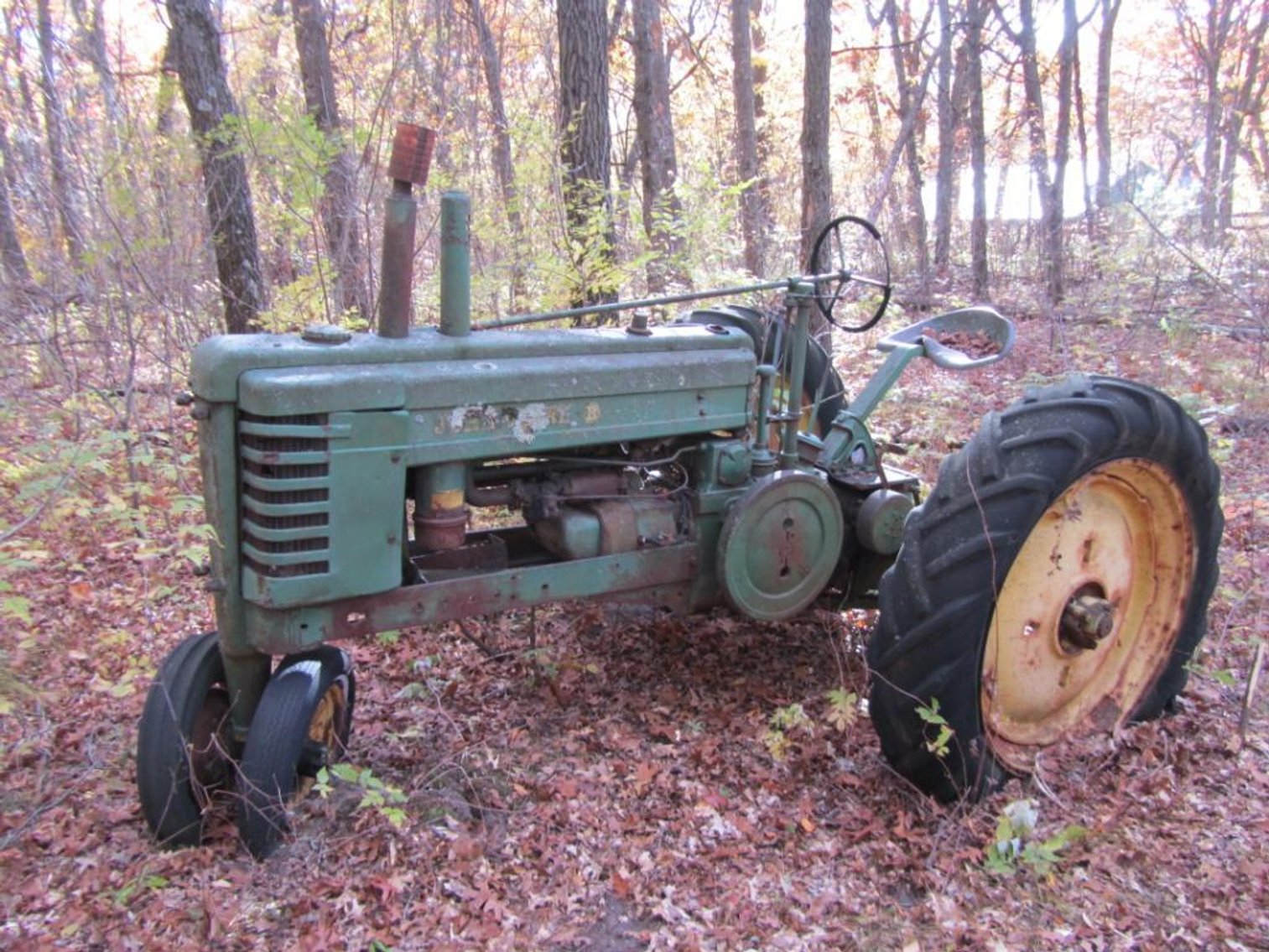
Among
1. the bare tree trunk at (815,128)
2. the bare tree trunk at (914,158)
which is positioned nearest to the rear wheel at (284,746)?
the bare tree trunk at (815,128)

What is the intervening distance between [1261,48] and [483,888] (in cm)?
Answer: 2528

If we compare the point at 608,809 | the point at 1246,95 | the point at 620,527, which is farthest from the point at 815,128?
the point at 1246,95

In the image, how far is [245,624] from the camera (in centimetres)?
253

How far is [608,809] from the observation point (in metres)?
2.73

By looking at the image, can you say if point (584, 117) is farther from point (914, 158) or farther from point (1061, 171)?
point (914, 158)

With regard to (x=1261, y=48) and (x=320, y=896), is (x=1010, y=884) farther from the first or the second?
(x=1261, y=48)

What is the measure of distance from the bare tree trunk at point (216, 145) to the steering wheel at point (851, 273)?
11.7 feet

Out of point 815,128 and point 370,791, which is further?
point 815,128

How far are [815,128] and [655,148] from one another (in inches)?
88.4

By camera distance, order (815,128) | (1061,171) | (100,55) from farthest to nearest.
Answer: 1. (1061,171)
2. (815,128)
3. (100,55)

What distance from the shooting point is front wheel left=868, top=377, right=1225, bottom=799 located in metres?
2.51

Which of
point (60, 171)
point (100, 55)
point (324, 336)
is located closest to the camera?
point (324, 336)

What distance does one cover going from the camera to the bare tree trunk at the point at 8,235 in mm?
5020

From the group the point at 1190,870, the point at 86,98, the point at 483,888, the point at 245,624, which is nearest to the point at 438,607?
the point at 245,624
